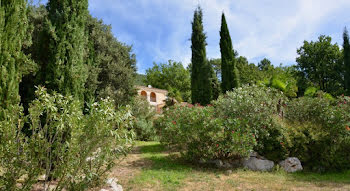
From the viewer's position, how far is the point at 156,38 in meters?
10.8

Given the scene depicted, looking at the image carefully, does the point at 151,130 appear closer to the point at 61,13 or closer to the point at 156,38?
the point at 156,38

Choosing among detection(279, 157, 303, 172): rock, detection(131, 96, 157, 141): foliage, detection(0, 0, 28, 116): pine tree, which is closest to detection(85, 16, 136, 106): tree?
detection(131, 96, 157, 141): foliage

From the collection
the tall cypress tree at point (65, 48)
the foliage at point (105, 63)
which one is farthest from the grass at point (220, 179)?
the foliage at point (105, 63)

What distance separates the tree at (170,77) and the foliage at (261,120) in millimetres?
29136

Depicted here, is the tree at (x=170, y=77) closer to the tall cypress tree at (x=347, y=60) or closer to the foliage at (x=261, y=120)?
the tall cypress tree at (x=347, y=60)

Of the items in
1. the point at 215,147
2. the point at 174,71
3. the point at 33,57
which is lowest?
the point at 215,147

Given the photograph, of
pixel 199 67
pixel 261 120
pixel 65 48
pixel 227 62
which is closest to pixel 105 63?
pixel 65 48

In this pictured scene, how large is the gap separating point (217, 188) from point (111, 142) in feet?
8.69

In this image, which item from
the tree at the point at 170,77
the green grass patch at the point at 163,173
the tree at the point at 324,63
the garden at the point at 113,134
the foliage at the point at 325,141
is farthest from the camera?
the tree at the point at 170,77

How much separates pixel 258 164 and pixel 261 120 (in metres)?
1.44

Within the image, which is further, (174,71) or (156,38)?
(174,71)

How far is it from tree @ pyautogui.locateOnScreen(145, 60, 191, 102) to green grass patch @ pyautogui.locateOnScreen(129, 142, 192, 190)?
97.7ft

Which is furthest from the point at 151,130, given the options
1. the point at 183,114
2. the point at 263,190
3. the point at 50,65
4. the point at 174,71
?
the point at 174,71

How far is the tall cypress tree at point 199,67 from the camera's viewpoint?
1995cm
